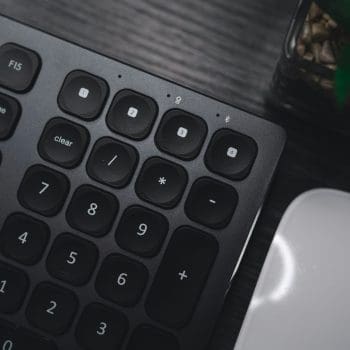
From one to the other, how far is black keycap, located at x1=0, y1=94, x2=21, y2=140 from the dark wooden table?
0.06m

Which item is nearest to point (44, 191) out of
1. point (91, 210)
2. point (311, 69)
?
point (91, 210)

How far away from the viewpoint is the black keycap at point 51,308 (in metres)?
0.28

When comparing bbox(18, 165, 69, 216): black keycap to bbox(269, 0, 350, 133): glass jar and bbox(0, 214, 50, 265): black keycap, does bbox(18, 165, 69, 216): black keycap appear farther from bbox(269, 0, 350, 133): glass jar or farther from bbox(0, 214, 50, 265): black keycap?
bbox(269, 0, 350, 133): glass jar

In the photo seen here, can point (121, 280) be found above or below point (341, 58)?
below

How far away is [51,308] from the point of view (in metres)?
0.28

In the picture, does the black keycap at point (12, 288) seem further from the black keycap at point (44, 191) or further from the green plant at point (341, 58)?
the green plant at point (341, 58)

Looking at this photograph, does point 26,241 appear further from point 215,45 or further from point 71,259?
point 215,45

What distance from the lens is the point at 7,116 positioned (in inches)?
11.6

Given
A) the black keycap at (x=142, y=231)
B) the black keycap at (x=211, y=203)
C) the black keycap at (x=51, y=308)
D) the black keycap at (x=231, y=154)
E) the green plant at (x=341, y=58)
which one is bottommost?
the black keycap at (x=51, y=308)

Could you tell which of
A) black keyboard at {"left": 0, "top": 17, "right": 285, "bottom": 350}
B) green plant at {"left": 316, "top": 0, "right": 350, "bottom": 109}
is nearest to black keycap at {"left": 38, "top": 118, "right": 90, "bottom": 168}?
black keyboard at {"left": 0, "top": 17, "right": 285, "bottom": 350}

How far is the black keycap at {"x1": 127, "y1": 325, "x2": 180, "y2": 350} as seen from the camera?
0.92 ft

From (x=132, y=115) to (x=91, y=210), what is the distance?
0.05 metres

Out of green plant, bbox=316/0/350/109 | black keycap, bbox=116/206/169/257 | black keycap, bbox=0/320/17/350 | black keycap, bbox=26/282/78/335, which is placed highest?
green plant, bbox=316/0/350/109

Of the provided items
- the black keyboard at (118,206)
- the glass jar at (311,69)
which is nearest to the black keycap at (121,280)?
the black keyboard at (118,206)
